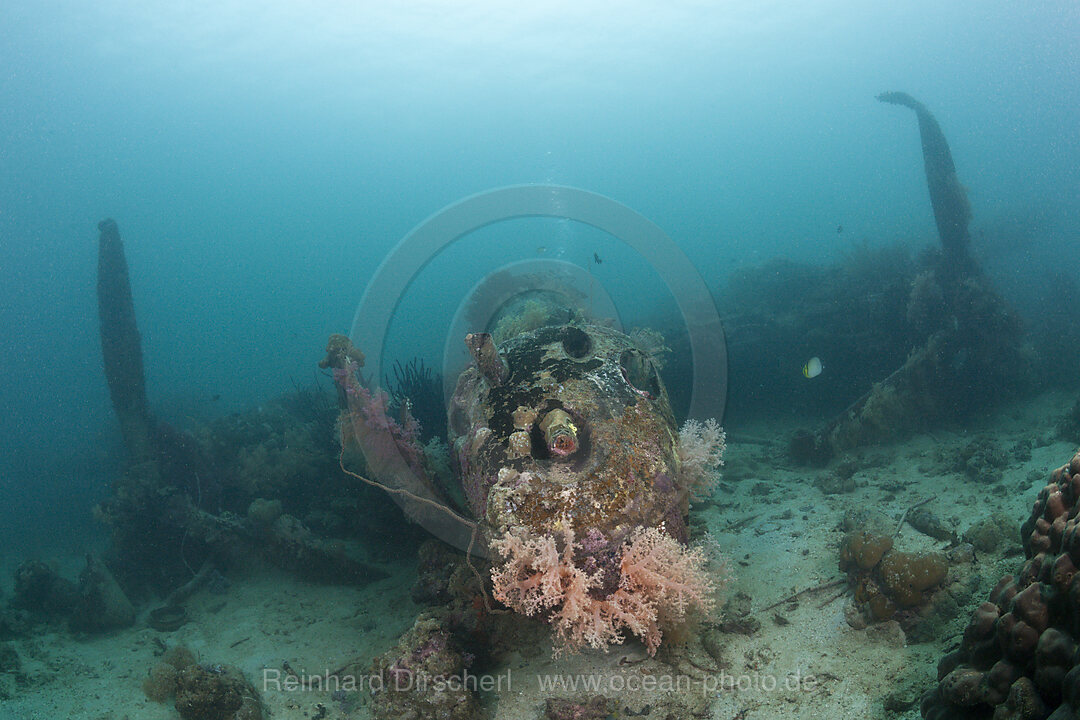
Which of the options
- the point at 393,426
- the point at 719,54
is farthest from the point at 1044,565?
the point at 719,54

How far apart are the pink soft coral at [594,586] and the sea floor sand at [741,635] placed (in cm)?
74

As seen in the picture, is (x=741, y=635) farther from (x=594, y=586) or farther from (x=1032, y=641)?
(x=1032, y=641)

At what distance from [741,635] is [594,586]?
1.60m

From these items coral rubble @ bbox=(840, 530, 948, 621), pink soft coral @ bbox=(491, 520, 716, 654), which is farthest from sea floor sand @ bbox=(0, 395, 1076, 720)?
pink soft coral @ bbox=(491, 520, 716, 654)

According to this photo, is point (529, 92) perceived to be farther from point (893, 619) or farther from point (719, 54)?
point (893, 619)

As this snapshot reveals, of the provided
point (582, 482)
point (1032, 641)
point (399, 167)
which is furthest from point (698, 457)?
point (399, 167)

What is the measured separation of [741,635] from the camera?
3.42 m

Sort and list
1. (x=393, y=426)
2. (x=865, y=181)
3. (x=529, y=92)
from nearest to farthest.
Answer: (x=393, y=426)
(x=529, y=92)
(x=865, y=181)

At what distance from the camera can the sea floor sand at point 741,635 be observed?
2.96m

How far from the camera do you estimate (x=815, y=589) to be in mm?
3807

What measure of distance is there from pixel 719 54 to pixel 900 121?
86.4 metres

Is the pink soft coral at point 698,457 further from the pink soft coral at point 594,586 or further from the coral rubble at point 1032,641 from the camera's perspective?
the coral rubble at point 1032,641

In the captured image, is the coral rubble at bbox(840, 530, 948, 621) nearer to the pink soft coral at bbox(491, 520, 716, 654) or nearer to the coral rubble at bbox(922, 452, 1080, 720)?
the coral rubble at bbox(922, 452, 1080, 720)

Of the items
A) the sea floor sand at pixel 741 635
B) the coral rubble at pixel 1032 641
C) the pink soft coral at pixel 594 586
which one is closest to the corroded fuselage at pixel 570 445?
the pink soft coral at pixel 594 586
